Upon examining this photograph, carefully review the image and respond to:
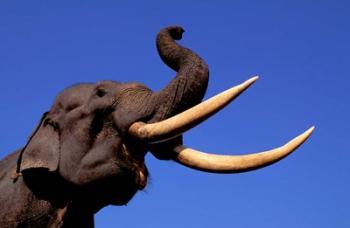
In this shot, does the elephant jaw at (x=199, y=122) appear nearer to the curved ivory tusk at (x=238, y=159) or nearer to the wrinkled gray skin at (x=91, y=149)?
the curved ivory tusk at (x=238, y=159)

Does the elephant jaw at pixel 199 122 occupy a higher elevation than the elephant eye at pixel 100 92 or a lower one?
lower

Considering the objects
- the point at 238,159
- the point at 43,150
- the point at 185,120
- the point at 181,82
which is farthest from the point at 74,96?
the point at 238,159

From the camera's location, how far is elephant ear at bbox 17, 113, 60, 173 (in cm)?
483

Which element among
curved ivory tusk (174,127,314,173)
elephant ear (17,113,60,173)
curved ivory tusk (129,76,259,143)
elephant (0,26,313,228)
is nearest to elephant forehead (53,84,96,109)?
elephant (0,26,313,228)

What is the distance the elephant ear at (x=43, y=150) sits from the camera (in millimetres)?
4828

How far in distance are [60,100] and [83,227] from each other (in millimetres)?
903

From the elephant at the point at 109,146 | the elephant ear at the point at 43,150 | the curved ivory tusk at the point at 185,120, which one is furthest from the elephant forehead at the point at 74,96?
the curved ivory tusk at the point at 185,120

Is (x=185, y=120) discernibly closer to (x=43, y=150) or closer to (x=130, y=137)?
(x=130, y=137)

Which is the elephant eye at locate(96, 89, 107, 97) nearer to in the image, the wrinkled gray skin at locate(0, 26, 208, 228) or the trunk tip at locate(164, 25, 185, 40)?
the wrinkled gray skin at locate(0, 26, 208, 228)

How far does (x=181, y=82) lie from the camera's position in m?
4.52

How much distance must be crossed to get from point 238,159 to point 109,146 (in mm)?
854

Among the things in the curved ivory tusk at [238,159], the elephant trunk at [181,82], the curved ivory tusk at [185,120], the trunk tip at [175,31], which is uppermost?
the trunk tip at [175,31]

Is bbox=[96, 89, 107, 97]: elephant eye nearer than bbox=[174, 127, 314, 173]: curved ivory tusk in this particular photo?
No

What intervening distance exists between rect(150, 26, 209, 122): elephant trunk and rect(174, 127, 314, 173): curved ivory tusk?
12.2 inches
